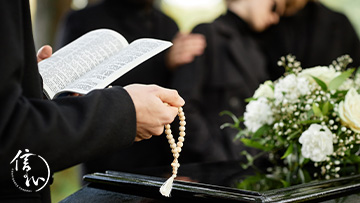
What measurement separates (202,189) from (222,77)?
226 cm

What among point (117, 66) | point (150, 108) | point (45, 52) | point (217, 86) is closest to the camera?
point (150, 108)

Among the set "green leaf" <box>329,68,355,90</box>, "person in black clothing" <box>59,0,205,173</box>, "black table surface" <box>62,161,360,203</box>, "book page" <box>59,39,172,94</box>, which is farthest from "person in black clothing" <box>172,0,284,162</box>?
"book page" <box>59,39,172,94</box>

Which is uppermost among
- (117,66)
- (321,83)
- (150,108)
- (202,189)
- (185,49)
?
(185,49)

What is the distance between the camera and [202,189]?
147 cm

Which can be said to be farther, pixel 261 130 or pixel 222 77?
pixel 222 77

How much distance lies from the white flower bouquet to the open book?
70 cm

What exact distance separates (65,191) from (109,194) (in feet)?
19.2

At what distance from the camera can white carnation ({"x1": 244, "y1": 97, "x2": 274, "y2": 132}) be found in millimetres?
2162

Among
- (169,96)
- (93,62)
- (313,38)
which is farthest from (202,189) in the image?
(313,38)

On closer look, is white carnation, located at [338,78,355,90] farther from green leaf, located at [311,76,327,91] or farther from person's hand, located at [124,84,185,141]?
person's hand, located at [124,84,185,141]

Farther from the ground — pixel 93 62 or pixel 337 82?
pixel 337 82

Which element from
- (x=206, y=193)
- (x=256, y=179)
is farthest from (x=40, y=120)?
(x=256, y=179)

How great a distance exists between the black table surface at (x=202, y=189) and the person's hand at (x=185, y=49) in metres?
1.65

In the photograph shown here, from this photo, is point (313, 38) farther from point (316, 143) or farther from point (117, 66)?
point (117, 66)
